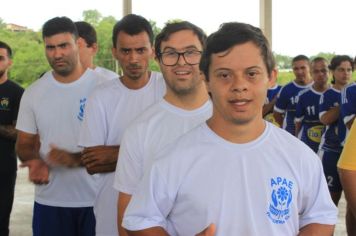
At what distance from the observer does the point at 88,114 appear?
2.15m

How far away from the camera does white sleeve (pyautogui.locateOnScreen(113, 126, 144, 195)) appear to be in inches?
65.9

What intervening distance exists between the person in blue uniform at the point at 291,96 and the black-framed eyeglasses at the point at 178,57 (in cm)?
405

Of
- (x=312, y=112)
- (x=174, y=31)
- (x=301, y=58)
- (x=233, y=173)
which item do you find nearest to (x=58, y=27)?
(x=174, y=31)

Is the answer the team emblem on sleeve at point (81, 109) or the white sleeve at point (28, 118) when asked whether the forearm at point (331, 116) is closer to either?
the team emblem on sleeve at point (81, 109)

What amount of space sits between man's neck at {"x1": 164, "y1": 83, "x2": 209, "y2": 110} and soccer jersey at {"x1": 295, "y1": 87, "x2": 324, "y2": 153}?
3.34 metres

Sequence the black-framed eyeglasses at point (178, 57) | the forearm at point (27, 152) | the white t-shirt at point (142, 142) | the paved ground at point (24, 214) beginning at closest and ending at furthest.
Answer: the white t-shirt at point (142, 142)
the black-framed eyeglasses at point (178, 57)
the forearm at point (27, 152)
the paved ground at point (24, 214)

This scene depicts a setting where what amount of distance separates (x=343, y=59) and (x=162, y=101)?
145 inches

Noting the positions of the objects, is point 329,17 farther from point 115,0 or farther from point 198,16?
point 115,0

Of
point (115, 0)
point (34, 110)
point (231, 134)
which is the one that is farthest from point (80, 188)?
point (115, 0)

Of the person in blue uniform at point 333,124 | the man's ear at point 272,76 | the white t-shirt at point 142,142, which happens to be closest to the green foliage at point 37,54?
the person in blue uniform at point 333,124

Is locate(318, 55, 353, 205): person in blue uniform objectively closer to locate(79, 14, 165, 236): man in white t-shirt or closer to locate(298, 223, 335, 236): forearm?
locate(79, 14, 165, 236): man in white t-shirt

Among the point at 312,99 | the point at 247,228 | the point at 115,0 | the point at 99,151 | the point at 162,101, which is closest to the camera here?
the point at 247,228

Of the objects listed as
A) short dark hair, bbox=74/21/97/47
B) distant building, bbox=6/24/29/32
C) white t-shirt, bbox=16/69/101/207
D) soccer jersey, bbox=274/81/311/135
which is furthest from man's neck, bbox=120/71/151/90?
distant building, bbox=6/24/29/32

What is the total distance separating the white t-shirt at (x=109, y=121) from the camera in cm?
214
